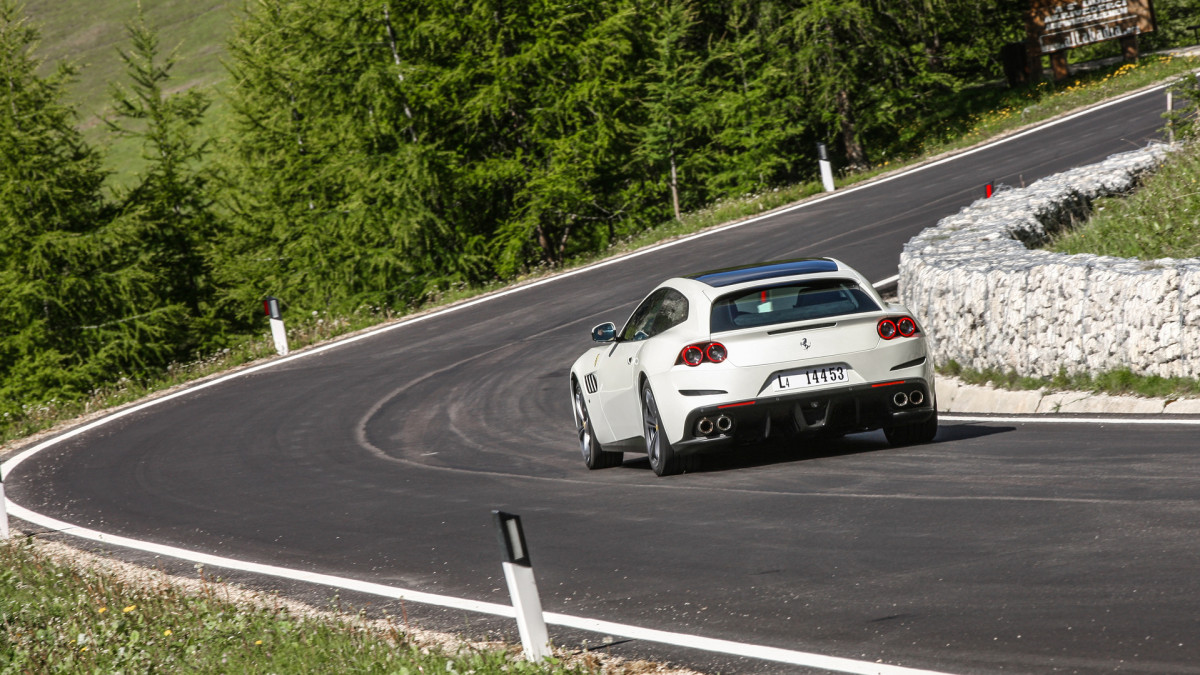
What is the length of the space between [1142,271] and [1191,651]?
6.22 m

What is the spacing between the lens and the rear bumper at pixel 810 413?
8.80 metres

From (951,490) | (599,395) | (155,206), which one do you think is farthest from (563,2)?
(951,490)

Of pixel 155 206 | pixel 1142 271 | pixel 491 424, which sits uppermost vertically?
pixel 155 206

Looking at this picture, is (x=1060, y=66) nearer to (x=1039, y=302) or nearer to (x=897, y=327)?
(x=1039, y=302)

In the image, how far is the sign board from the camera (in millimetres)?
39812

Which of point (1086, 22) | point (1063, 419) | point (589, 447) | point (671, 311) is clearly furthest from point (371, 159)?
point (1063, 419)

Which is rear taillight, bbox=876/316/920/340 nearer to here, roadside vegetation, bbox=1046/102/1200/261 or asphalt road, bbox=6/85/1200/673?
asphalt road, bbox=6/85/1200/673

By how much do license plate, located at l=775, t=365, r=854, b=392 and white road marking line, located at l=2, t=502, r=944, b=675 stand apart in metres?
3.03

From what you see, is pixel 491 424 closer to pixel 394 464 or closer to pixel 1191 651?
pixel 394 464

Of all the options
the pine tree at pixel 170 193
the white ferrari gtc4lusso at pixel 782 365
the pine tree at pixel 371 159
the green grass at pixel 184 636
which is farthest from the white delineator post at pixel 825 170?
the green grass at pixel 184 636

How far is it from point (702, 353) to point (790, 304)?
790 millimetres

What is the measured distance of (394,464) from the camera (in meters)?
12.5

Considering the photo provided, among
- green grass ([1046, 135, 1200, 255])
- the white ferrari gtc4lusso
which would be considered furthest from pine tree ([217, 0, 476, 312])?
the white ferrari gtc4lusso

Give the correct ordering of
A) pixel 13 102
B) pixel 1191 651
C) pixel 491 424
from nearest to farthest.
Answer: pixel 1191 651 → pixel 491 424 → pixel 13 102
